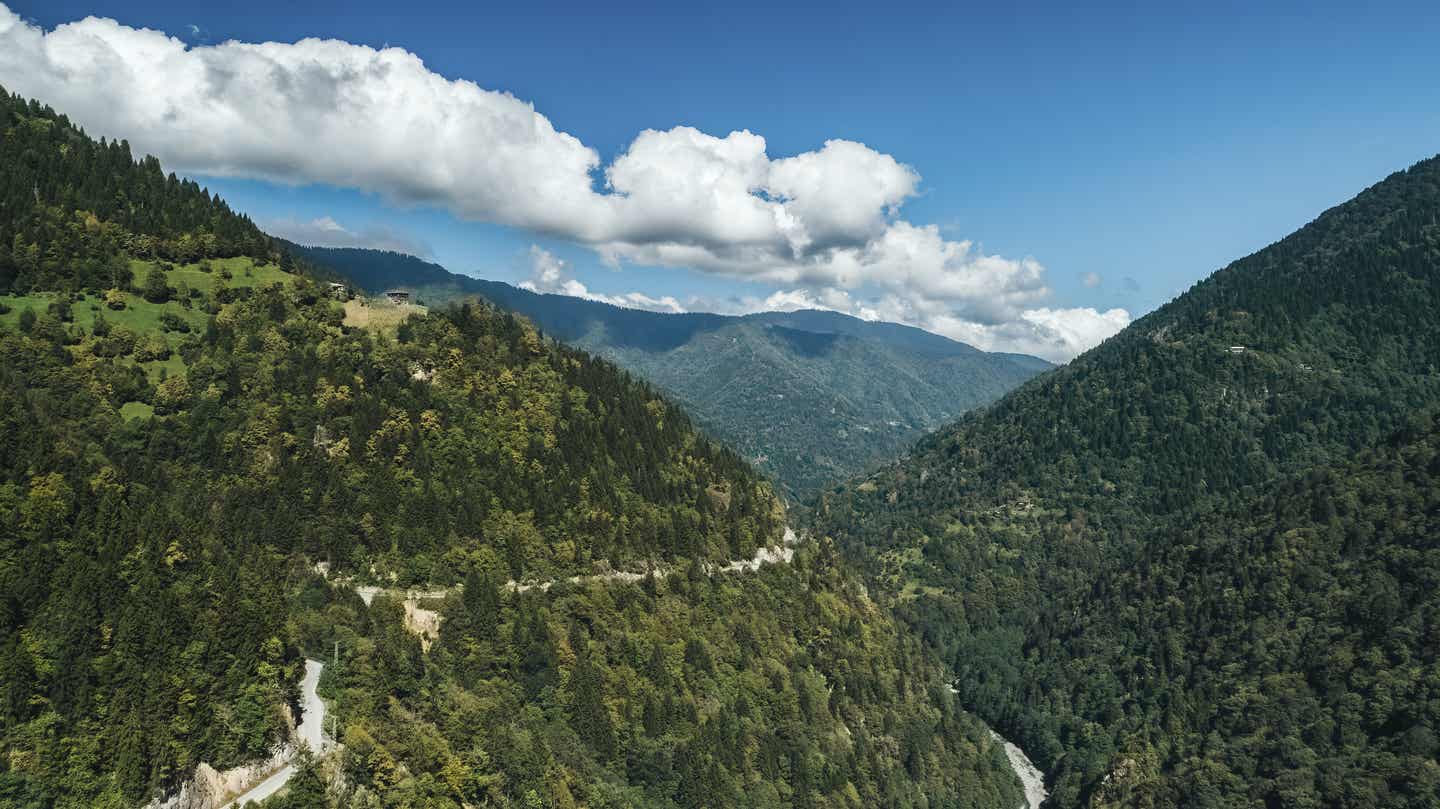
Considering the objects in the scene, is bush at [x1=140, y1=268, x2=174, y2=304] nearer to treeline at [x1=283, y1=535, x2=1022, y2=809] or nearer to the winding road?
treeline at [x1=283, y1=535, x2=1022, y2=809]

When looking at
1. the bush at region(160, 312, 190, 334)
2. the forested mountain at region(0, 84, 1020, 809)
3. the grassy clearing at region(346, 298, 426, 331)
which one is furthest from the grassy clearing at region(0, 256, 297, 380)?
the grassy clearing at region(346, 298, 426, 331)

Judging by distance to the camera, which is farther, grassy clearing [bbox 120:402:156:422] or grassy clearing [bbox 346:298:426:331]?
grassy clearing [bbox 346:298:426:331]

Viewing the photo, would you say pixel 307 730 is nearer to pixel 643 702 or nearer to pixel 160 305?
pixel 643 702

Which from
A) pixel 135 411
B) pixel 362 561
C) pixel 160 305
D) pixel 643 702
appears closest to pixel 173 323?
pixel 160 305

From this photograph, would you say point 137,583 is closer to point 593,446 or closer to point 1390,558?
point 593,446

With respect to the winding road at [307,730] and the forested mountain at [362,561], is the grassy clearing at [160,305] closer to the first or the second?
the forested mountain at [362,561]

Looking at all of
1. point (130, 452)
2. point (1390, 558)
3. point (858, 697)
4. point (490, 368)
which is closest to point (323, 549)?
point (130, 452)
